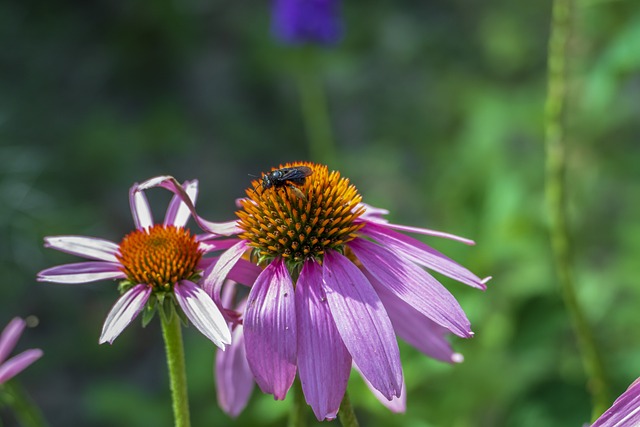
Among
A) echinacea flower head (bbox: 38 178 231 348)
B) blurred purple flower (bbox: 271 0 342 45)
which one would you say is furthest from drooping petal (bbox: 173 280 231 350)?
blurred purple flower (bbox: 271 0 342 45)

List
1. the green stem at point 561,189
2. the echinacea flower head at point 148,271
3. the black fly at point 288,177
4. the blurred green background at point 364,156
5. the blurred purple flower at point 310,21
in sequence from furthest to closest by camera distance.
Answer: the blurred purple flower at point 310,21, the blurred green background at point 364,156, the green stem at point 561,189, the black fly at point 288,177, the echinacea flower head at point 148,271

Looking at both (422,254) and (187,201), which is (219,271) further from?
(422,254)

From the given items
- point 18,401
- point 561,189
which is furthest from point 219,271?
point 561,189

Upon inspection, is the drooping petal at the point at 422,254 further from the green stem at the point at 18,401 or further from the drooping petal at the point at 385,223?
the green stem at the point at 18,401

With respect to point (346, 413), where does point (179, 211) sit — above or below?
above

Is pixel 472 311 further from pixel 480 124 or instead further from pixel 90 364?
pixel 90 364

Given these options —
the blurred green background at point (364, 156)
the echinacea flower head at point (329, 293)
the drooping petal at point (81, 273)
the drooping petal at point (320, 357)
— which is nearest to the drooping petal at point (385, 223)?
the echinacea flower head at point (329, 293)
